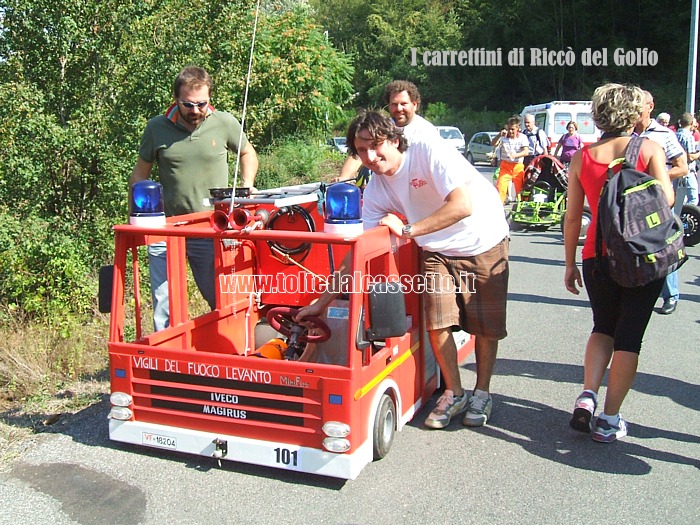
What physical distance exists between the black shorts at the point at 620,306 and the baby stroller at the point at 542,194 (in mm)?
8642

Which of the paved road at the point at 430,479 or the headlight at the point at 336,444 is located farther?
the headlight at the point at 336,444

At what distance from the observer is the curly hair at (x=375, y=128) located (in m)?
4.20

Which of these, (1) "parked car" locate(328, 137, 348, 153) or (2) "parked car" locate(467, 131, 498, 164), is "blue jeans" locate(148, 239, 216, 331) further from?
(2) "parked car" locate(467, 131, 498, 164)

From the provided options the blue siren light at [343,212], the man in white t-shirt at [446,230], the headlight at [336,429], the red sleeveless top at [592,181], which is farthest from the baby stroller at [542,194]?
the headlight at [336,429]

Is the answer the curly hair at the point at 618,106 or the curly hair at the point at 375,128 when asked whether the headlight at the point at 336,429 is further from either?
the curly hair at the point at 618,106

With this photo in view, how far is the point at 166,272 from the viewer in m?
5.10

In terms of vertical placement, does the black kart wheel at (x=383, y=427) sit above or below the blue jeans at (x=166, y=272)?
below

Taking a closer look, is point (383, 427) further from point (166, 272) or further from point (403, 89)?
point (403, 89)

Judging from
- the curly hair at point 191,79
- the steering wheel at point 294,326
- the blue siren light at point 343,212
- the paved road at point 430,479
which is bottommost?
the paved road at point 430,479

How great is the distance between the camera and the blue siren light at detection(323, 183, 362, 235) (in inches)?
148

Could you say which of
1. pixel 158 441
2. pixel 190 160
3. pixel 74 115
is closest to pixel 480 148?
pixel 74 115

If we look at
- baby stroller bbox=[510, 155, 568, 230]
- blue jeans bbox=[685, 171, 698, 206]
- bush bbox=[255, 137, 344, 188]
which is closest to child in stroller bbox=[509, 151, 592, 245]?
baby stroller bbox=[510, 155, 568, 230]

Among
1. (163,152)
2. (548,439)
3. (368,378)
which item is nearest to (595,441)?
(548,439)

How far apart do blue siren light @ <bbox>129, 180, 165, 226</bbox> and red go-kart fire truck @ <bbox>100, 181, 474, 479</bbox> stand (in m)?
0.02
